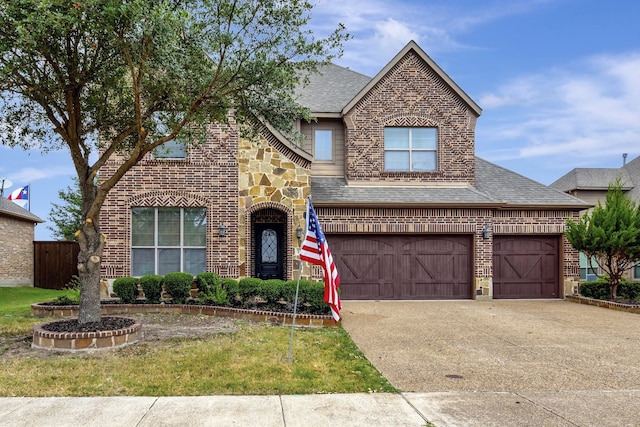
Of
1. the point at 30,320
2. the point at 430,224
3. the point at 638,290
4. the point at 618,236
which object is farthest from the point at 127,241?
the point at 638,290

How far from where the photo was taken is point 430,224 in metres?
15.2

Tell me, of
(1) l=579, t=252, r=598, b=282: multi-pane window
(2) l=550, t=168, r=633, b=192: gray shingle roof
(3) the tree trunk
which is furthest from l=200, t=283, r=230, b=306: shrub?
(2) l=550, t=168, r=633, b=192: gray shingle roof

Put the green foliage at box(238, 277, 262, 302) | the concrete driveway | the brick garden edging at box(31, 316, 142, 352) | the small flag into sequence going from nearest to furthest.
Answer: the concrete driveway < the brick garden edging at box(31, 316, 142, 352) < the green foliage at box(238, 277, 262, 302) < the small flag

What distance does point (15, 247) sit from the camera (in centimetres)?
2119

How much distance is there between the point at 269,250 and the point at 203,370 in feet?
32.1

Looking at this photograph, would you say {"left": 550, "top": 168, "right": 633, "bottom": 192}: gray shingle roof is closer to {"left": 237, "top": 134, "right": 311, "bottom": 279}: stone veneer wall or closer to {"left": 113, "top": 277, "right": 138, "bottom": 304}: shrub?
{"left": 237, "top": 134, "right": 311, "bottom": 279}: stone veneer wall

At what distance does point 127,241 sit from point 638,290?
50.5 feet

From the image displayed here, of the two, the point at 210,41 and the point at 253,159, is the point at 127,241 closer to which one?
the point at 253,159

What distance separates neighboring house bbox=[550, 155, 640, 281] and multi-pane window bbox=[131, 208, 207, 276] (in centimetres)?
1510

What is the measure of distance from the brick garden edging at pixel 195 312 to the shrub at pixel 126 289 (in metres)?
0.46

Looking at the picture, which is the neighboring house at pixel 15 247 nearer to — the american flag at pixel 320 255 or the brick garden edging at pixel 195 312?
the brick garden edging at pixel 195 312

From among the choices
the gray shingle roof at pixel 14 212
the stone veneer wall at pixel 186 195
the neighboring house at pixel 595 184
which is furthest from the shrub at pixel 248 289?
the neighboring house at pixel 595 184

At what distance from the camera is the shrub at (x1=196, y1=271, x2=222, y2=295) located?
1245 centimetres

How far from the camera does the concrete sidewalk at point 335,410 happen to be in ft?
16.6
